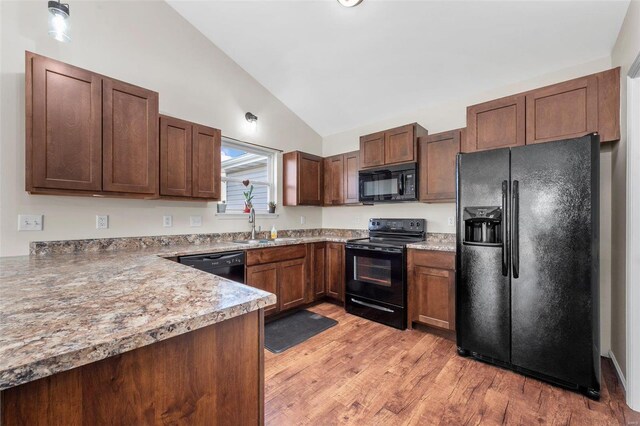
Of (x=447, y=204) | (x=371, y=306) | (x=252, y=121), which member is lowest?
(x=371, y=306)

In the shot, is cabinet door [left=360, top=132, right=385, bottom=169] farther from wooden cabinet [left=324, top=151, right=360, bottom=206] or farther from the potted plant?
the potted plant

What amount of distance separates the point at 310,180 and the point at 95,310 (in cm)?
343

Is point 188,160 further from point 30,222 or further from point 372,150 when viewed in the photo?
point 372,150

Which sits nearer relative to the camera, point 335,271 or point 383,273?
point 383,273

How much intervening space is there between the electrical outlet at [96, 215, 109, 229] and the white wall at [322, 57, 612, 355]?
9.80ft

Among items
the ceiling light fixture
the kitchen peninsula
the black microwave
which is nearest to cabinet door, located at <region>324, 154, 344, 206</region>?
the black microwave

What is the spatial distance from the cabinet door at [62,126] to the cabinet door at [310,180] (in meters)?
2.35

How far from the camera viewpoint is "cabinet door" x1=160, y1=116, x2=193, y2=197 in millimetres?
2566

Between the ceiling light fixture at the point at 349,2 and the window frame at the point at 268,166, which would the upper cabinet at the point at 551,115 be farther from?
the window frame at the point at 268,166

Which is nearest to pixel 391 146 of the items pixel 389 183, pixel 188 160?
pixel 389 183

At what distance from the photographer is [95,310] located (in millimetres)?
822

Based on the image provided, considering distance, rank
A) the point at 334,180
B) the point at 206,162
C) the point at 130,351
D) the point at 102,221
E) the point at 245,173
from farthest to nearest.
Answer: the point at 334,180 < the point at 245,173 < the point at 206,162 < the point at 102,221 < the point at 130,351

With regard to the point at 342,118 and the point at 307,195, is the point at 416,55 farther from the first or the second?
the point at 307,195

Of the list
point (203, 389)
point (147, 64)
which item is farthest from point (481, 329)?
point (147, 64)
